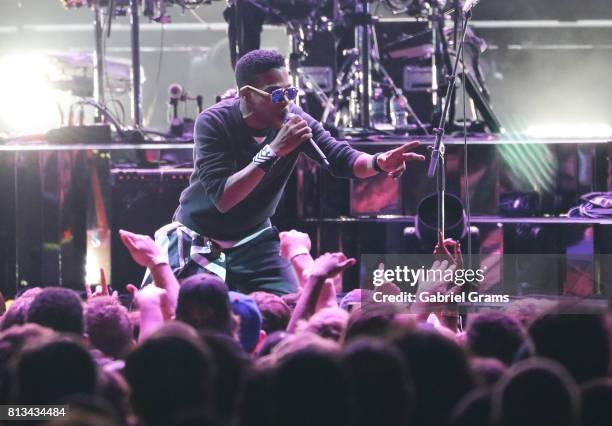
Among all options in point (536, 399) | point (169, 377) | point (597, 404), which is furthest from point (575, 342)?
point (169, 377)

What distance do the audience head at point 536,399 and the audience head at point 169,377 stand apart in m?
0.72

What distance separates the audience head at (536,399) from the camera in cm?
245

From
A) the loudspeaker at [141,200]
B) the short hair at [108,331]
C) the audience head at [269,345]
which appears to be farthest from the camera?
the loudspeaker at [141,200]

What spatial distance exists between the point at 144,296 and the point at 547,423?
2.08 metres

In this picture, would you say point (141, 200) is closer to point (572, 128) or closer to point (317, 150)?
point (317, 150)

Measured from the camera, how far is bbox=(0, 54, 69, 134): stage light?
15.5 metres

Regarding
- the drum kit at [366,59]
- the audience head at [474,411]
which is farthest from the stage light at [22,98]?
the audience head at [474,411]

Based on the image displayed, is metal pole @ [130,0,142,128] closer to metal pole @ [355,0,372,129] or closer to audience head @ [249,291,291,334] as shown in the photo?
metal pole @ [355,0,372,129]

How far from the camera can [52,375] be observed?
2777 mm

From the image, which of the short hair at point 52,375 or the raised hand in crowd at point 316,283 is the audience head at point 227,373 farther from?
the raised hand in crowd at point 316,283

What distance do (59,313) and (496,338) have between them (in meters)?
1.54

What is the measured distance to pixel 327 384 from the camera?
2564mm

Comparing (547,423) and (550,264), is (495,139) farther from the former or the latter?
(547,423)

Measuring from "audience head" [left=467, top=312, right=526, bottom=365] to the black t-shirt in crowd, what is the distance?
87.0 inches
